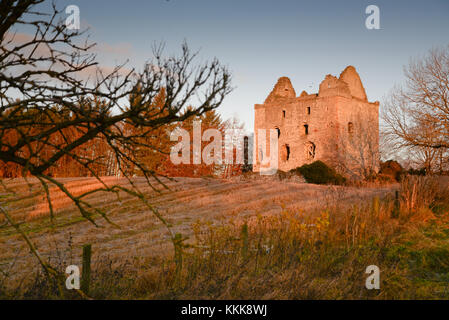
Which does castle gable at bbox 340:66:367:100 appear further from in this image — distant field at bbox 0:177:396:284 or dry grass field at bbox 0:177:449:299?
dry grass field at bbox 0:177:449:299

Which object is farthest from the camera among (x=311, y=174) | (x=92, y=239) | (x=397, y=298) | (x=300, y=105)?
(x=300, y=105)

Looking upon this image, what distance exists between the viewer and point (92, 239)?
10.7 metres

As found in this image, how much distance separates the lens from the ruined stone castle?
30609mm

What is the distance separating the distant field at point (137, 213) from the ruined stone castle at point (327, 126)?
1247cm

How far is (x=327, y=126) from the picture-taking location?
1249 inches

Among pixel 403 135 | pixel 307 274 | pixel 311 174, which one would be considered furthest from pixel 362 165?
pixel 307 274

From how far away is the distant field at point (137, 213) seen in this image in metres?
8.77

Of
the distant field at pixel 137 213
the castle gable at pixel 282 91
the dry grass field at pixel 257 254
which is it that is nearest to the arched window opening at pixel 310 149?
the castle gable at pixel 282 91

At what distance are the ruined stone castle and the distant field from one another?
12.5m

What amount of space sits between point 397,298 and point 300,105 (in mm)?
30092

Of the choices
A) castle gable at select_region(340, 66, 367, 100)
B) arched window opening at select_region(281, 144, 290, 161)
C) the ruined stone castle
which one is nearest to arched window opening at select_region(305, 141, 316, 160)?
the ruined stone castle

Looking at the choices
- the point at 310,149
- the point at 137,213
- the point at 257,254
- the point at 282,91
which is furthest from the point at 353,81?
the point at 257,254

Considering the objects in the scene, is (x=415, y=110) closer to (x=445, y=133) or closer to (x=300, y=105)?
(x=445, y=133)

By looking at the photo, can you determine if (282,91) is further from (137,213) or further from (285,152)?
(137,213)
